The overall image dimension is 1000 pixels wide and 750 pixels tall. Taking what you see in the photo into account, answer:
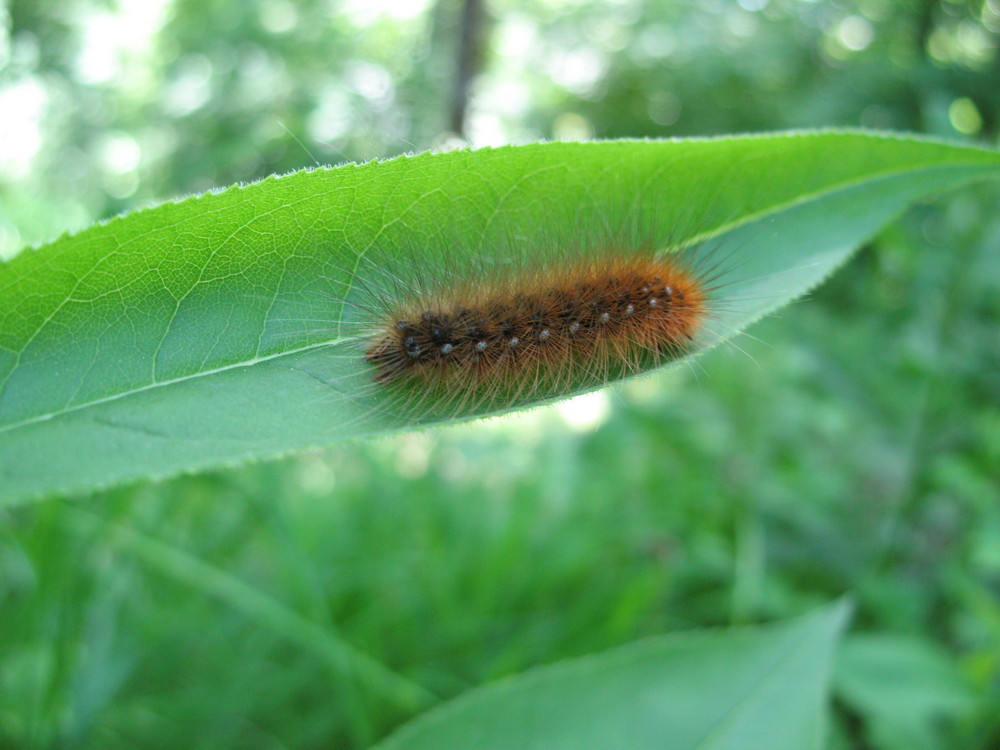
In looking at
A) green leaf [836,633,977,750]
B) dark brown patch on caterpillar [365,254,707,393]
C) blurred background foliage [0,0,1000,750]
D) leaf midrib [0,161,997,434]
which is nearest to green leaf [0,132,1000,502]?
leaf midrib [0,161,997,434]

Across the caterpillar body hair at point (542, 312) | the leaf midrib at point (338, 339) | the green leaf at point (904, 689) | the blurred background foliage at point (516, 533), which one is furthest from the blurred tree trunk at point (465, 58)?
the green leaf at point (904, 689)

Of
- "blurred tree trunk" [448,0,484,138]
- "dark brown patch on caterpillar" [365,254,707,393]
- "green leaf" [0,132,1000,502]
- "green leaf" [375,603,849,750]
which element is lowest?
"green leaf" [375,603,849,750]

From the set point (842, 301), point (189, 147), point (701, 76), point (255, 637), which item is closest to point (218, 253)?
point (255, 637)

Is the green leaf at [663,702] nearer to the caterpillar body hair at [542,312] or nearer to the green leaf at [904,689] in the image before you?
the caterpillar body hair at [542,312]

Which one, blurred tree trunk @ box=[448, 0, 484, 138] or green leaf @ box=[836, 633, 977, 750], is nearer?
green leaf @ box=[836, 633, 977, 750]

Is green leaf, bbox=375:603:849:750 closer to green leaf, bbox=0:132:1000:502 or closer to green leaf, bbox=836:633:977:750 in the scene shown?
green leaf, bbox=0:132:1000:502

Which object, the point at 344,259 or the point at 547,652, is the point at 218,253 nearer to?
the point at 344,259
